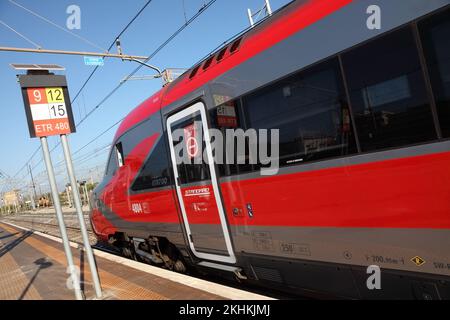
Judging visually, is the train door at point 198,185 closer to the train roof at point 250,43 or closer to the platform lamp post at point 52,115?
the train roof at point 250,43

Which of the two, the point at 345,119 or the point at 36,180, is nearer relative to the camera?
the point at 345,119

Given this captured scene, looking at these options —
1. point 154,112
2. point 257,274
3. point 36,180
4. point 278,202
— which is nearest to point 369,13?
point 278,202

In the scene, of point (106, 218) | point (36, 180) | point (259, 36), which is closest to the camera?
point (259, 36)

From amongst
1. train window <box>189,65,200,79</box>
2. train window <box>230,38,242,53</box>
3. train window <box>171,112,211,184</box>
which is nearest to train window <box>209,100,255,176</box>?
train window <box>171,112,211,184</box>

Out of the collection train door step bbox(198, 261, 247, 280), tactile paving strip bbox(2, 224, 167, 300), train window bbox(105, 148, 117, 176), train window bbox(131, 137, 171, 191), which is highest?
train window bbox(105, 148, 117, 176)

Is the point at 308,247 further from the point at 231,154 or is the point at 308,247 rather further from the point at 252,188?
the point at 231,154

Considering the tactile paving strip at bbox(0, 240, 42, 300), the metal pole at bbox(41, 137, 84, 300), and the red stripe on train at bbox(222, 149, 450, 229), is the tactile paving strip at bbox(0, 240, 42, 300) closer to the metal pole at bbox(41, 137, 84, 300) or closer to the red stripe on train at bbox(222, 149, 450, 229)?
the metal pole at bbox(41, 137, 84, 300)

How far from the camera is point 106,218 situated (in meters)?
10.5

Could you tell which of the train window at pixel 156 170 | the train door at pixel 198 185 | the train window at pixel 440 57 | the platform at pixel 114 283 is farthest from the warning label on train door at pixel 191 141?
the train window at pixel 440 57

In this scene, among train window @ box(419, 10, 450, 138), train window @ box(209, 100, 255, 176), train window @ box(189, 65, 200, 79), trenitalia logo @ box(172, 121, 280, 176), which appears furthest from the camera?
train window @ box(189, 65, 200, 79)

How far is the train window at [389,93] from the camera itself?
10.8 feet

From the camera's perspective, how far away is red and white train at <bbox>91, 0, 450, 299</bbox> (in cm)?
325

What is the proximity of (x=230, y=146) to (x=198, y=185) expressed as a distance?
100 centimetres

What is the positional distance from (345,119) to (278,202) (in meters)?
1.24
